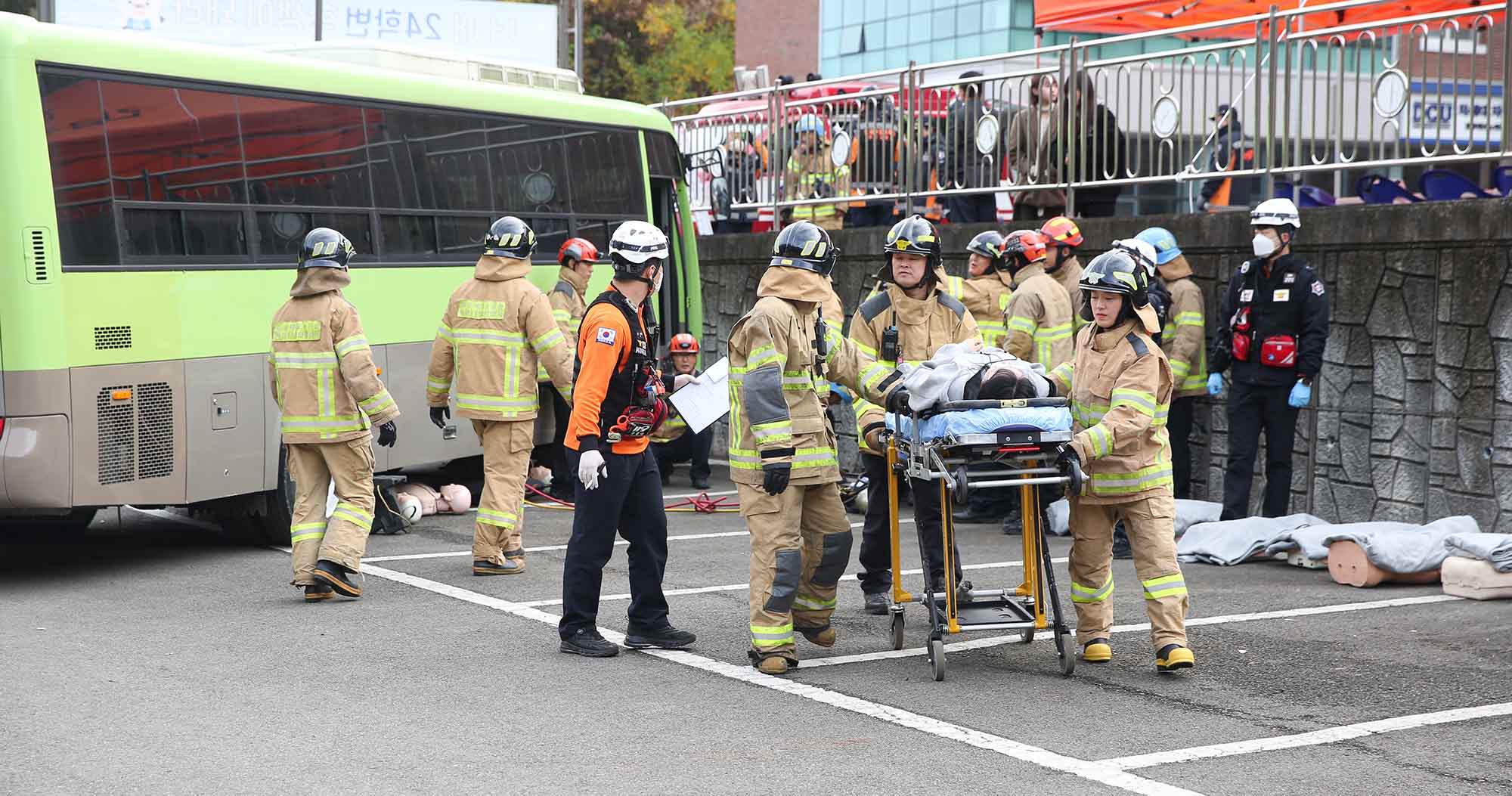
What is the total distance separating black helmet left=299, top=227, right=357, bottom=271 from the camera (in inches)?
355

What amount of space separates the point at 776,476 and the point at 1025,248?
4.97 meters

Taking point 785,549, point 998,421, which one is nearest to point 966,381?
point 998,421

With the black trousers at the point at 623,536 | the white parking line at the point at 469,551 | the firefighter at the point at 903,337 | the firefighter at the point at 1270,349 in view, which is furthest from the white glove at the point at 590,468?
the firefighter at the point at 1270,349

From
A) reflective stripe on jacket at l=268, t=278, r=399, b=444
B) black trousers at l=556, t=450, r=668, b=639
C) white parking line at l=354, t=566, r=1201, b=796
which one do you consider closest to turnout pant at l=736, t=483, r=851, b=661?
white parking line at l=354, t=566, r=1201, b=796

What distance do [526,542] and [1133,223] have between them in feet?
16.6

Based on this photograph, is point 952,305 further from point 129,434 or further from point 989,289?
point 129,434

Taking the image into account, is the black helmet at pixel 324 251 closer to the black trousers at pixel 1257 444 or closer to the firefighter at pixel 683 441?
the firefighter at pixel 683 441

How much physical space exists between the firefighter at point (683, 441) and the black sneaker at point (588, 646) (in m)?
6.04

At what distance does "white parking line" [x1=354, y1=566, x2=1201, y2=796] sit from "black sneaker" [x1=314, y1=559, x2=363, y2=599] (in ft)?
2.60

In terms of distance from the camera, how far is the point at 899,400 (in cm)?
701

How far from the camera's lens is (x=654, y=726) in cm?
631

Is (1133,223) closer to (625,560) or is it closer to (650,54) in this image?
(625,560)

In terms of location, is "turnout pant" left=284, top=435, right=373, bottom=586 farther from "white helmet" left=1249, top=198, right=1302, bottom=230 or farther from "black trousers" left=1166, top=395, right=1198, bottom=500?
"white helmet" left=1249, top=198, right=1302, bottom=230

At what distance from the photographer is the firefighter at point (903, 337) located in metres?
7.81
